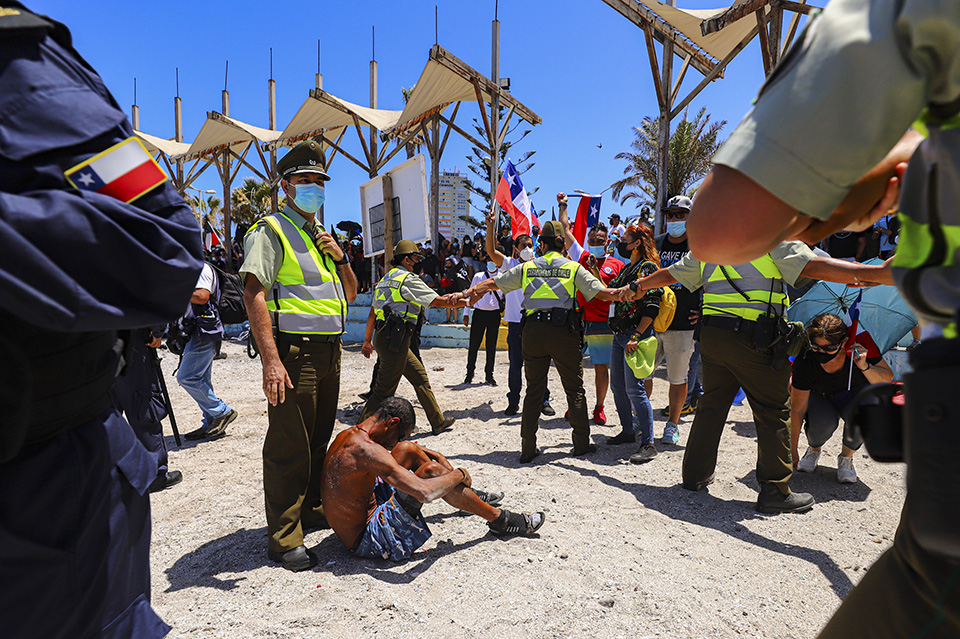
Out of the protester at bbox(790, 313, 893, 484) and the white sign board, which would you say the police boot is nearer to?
the protester at bbox(790, 313, 893, 484)

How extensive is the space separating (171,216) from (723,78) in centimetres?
1069

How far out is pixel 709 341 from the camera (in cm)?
388

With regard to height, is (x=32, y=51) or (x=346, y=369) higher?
(x=32, y=51)

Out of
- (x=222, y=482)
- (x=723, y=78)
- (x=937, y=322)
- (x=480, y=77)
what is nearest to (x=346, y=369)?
(x=222, y=482)

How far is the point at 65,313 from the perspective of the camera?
96 cm

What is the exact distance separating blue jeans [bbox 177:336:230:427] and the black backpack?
0.30 metres

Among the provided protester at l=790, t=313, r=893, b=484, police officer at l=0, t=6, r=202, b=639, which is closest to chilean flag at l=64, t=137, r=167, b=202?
police officer at l=0, t=6, r=202, b=639

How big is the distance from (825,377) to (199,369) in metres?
5.61

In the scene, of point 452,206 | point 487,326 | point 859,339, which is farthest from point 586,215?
point 452,206

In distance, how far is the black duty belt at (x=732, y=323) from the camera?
145 inches

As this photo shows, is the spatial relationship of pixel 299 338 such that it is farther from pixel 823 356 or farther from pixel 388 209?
pixel 388 209

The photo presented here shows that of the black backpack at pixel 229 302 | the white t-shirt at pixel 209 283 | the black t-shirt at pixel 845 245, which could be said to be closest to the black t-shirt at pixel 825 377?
the black t-shirt at pixel 845 245

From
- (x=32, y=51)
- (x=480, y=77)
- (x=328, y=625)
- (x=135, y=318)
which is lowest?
(x=328, y=625)

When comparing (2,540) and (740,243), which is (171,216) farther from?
(740,243)
